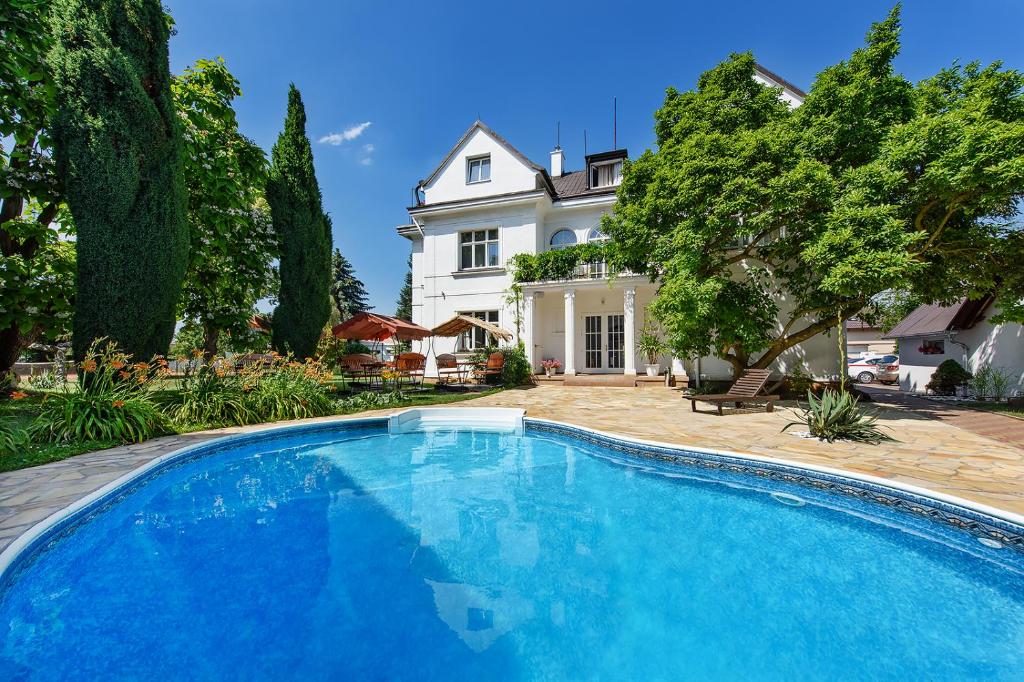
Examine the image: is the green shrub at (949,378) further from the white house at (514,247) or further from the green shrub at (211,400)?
the green shrub at (211,400)

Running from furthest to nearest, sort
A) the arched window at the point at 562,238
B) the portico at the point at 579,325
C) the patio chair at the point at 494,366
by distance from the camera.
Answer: the arched window at the point at 562,238
the portico at the point at 579,325
the patio chair at the point at 494,366

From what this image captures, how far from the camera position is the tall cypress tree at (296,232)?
1139cm

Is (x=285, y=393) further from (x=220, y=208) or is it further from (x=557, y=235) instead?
(x=557, y=235)

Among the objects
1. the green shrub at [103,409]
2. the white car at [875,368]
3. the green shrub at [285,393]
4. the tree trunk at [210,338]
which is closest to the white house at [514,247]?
the tree trunk at [210,338]

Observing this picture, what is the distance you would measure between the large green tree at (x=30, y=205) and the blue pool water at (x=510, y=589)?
22.2ft

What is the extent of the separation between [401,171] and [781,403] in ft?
63.0

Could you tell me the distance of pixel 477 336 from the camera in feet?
57.3

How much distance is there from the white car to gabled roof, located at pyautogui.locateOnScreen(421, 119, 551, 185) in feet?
63.4

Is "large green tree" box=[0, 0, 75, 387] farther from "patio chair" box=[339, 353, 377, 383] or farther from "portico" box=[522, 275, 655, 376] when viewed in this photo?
"portico" box=[522, 275, 655, 376]

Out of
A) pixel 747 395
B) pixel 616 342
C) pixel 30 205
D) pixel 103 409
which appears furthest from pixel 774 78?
pixel 30 205

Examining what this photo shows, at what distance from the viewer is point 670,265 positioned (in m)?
9.97

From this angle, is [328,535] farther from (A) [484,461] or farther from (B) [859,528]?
(B) [859,528]

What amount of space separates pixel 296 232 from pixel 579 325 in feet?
37.4

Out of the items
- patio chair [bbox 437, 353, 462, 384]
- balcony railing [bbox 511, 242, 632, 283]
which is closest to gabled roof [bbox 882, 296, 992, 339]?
balcony railing [bbox 511, 242, 632, 283]
